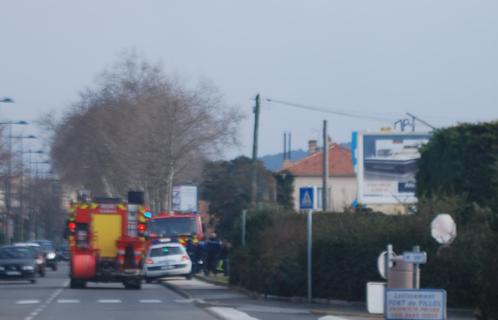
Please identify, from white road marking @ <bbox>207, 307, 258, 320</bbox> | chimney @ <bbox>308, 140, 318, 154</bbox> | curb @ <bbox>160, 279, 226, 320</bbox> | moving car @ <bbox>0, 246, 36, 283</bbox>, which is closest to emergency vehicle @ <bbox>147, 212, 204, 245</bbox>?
curb @ <bbox>160, 279, 226, 320</bbox>

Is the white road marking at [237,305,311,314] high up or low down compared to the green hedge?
down

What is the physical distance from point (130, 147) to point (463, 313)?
154ft

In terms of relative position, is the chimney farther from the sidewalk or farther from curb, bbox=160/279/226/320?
the sidewalk

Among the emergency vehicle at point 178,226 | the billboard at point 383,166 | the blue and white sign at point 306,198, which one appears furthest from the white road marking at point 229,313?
the billboard at point 383,166

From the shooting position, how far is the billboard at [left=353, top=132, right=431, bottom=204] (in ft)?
214

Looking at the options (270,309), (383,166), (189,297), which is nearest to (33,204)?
(383,166)

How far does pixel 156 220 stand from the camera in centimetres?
5269

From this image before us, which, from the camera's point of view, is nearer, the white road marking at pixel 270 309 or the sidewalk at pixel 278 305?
the sidewalk at pixel 278 305

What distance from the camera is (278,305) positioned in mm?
27453

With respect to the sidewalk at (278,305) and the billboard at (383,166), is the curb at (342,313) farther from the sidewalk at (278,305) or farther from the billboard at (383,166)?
the billboard at (383,166)

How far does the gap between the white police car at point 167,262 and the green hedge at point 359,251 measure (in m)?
12.1

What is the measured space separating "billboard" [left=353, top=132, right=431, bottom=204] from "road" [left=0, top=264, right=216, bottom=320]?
1166 inches

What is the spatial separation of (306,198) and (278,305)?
2.79 m

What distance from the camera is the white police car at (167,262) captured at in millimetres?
43531
